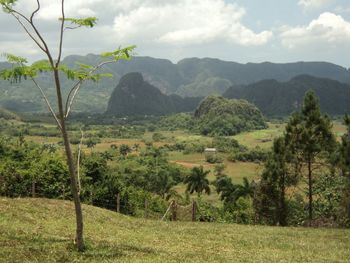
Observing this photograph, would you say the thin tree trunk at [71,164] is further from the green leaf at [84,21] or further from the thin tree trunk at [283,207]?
the thin tree trunk at [283,207]

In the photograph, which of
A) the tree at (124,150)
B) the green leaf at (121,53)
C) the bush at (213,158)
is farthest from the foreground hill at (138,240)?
the tree at (124,150)

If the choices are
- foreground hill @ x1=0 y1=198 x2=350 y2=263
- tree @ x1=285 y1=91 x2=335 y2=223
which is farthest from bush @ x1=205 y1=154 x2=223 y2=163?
foreground hill @ x1=0 y1=198 x2=350 y2=263

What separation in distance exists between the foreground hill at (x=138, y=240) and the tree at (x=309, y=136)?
474 inches

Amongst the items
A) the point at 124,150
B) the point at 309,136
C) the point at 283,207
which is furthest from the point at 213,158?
the point at 309,136

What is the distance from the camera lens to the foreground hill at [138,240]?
16.3 m

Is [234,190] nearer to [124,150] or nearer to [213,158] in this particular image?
[213,158]

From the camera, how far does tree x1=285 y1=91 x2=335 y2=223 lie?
134ft

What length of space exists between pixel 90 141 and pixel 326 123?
6214 inches

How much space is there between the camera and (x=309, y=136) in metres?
41.2

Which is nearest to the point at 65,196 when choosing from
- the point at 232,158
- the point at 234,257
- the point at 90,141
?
the point at 234,257

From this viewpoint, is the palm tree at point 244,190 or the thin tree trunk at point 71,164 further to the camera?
the palm tree at point 244,190

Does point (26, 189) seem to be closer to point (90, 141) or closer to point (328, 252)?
point (328, 252)

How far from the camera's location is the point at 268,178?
1617 inches

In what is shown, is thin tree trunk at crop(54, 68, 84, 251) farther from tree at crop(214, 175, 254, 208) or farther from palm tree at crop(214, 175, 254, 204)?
palm tree at crop(214, 175, 254, 204)
